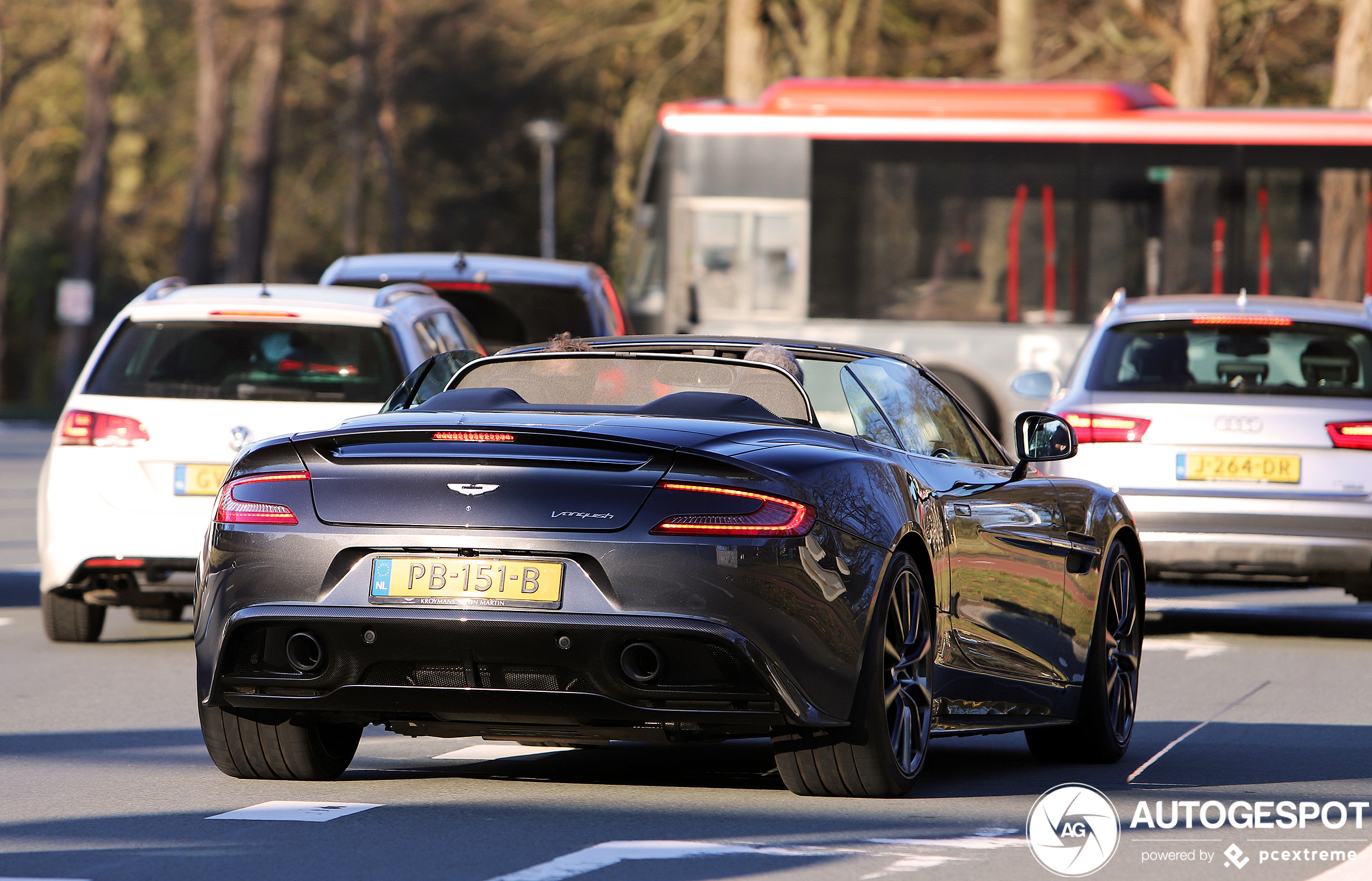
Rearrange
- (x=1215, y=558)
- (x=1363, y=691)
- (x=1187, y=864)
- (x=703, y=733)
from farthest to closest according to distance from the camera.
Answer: (x=1215, y=558) → (x=1363, y=691) → (x=703, y=733) → (x=1187, y=864)

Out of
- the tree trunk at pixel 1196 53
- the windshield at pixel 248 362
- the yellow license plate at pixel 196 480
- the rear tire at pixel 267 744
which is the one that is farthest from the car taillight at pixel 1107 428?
the tree trunk at pixel 1196 53

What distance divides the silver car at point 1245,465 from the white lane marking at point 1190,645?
360mm

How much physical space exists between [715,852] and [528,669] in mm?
710

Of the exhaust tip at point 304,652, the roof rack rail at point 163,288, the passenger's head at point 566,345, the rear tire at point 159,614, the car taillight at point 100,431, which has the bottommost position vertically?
the rear tire at point 159,614

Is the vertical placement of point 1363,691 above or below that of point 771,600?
below

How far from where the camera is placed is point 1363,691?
396 inches

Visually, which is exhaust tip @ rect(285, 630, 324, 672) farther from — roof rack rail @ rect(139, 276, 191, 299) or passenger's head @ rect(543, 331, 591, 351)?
roof rack rail @ rect(139, 276, 191, 299)

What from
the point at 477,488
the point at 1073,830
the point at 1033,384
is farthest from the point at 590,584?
the point at 1033,384

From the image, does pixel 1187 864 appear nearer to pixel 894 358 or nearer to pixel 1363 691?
pixel 894 358

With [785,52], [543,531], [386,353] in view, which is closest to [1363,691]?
[386,353]

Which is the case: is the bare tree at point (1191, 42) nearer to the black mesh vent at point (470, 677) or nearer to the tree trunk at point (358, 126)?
the tree trunk at point (358, 126)

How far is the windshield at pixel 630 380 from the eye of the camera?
6.85 m

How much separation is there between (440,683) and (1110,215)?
1572 centimetres

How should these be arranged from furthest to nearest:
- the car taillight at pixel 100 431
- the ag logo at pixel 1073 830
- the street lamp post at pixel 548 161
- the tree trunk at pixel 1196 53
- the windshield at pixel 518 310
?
the street lamp post at pixel 548 161
the tree trunk at pixel 1196 53
the windshield at pixel 518 310
the car taillight at pixel 100 431
the ag logo at pixel 1073 830
